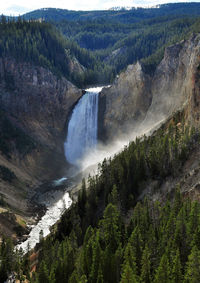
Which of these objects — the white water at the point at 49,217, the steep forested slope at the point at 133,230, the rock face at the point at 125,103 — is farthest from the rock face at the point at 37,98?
the steep forested slope at the point at 133,230

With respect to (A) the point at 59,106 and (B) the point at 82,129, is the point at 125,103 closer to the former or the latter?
(B) the point at 82,129

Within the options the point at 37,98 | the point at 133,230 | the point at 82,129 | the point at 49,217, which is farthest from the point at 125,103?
the point at 133,230

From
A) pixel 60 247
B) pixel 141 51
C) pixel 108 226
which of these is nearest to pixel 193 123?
pixel 108 226

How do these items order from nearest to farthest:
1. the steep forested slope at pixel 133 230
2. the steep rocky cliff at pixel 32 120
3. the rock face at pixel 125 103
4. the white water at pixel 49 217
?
the steep forested slope at pixel 133 230 < the white water at pixel 49 217 < the steep rocky cliff at pixel 32 120 < the rock face at pixel 125 103

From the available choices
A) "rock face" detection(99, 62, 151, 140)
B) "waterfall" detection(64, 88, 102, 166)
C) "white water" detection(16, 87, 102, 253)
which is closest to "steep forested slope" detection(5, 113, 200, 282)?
"rock face" detection(99, 62, 151, 140)

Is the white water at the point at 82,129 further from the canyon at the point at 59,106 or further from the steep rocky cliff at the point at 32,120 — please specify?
the steep rocky cliff at the point at 32,120

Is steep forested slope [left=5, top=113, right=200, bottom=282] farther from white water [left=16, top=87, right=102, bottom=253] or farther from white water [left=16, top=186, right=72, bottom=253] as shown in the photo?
white water [left=16, top=87, right=102, bottom=253]
